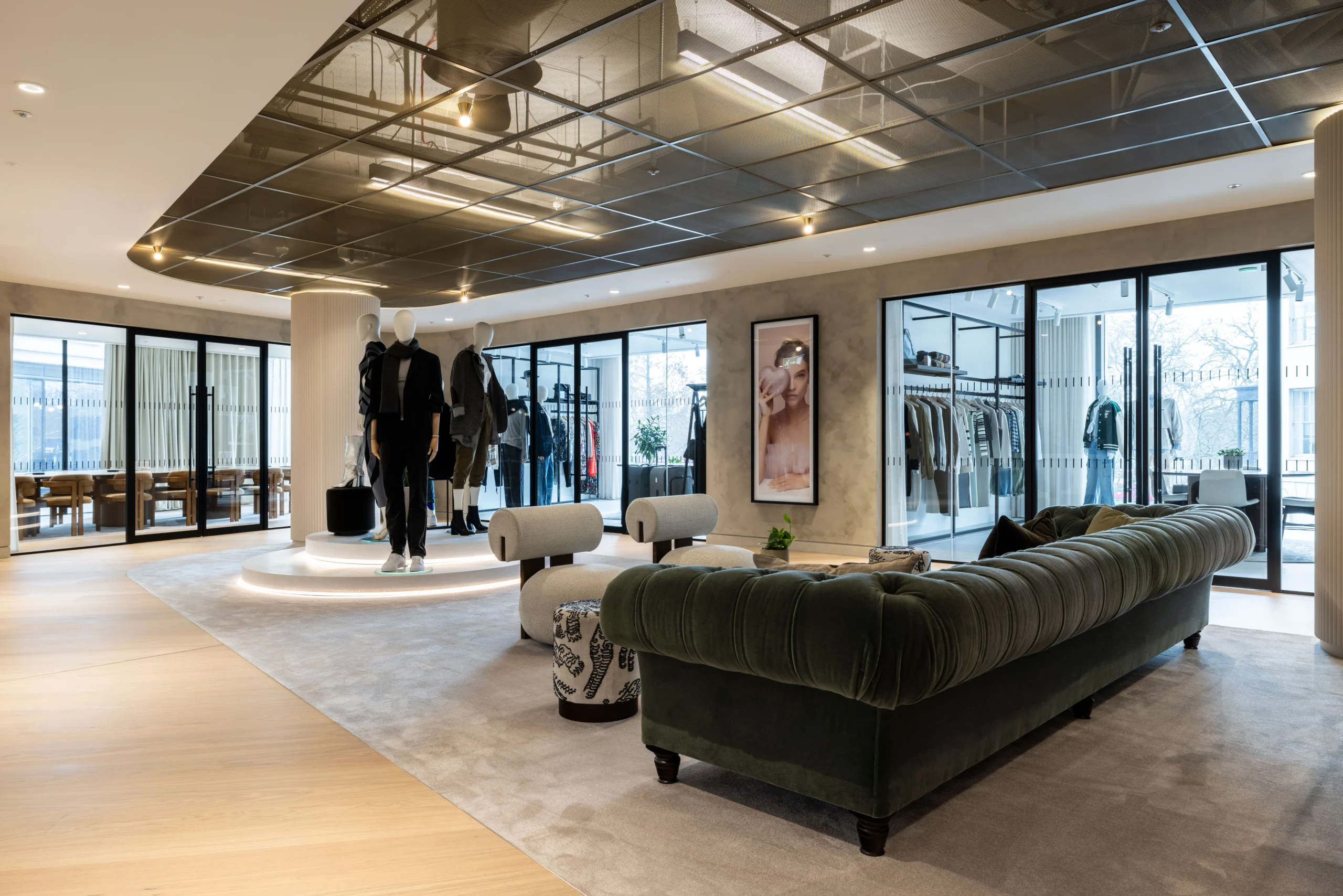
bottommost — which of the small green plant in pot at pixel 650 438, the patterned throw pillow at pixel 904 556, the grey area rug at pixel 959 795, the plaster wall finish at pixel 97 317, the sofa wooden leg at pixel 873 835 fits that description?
the grey area rug at pixel 959 795

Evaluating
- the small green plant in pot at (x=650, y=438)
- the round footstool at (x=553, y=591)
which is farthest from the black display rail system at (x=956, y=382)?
the round footstool at (x=553, y=591)

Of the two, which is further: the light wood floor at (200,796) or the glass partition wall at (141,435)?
the glass partition wall at (141,435)

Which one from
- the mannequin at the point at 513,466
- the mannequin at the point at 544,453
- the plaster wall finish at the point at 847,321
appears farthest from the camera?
the mannequin at the point at 513,466

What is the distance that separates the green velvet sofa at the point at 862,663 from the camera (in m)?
2.15

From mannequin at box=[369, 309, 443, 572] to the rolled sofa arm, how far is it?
157 inches

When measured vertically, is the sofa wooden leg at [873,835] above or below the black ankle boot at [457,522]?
below

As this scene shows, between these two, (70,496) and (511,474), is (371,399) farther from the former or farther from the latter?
(511,474)

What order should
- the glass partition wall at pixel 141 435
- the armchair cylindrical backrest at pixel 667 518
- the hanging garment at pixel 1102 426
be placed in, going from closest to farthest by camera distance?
the armchair cylindrical backrest at pixel 667 518, the hanging garment at pixel 1102 426, the glass partition wall at pixel 141 435

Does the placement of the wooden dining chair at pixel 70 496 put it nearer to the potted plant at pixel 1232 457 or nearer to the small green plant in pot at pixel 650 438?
the small green plant in pot at pixel 650 438

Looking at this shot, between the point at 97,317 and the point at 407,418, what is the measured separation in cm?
609

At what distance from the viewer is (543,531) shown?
461 cm

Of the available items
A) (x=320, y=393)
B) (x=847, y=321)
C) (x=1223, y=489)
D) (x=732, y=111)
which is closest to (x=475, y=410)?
(x=732, y=111)

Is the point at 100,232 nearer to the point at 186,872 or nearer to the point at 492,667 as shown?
the point at 492,667

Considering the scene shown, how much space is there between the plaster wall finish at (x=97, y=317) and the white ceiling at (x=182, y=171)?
7.1 inches
